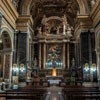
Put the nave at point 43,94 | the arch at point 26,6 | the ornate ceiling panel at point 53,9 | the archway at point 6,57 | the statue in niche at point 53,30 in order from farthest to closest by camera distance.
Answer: the statue in niche at point 53,30, the ornate ceiling panel at point 53,9, the arch at point 26,6, the archway at point 6,57, the nave at point 43,94

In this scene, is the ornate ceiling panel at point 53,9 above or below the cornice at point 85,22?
above

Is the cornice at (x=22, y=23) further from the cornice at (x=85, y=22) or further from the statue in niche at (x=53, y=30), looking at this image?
the statue in niche at (x=53, y=30)

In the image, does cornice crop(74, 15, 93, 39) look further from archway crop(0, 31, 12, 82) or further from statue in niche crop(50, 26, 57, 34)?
statue in niche crop(50, 26, 57, 34)

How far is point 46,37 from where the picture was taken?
104 ft

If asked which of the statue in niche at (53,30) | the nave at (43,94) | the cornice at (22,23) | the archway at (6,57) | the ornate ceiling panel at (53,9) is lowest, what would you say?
the nave at (43,94)

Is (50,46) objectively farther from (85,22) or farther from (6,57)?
(6,57)

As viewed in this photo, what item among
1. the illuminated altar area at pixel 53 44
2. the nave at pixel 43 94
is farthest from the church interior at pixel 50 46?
the nave at pixel 43 94

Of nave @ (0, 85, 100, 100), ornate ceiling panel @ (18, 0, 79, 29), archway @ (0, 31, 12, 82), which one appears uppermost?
ornate ceiling panel @ (18, 0, 79, 29)

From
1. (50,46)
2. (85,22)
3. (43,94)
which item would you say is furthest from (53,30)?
(43,94)

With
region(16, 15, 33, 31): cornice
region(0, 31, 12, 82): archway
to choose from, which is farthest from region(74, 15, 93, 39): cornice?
region(0, 31, 12, 82): archway

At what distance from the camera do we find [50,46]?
3200 centimetres

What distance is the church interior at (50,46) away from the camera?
67.3ft

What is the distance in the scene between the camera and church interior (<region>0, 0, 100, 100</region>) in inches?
807

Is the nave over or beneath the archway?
beneath
